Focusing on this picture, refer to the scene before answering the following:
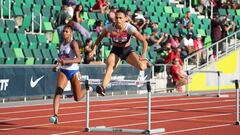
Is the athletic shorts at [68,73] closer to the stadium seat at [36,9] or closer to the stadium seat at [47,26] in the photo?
the stadium seat at [47,26]

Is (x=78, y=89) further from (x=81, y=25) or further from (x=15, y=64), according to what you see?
(x=81, y=25)

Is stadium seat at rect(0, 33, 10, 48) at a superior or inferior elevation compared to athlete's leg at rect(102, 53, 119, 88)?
superior

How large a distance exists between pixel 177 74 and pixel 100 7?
13.1 feet

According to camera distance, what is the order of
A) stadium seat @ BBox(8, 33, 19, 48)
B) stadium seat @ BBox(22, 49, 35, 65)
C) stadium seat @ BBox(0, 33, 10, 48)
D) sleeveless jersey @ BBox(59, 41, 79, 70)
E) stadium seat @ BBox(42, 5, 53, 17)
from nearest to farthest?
sleeveless jersey @ BBox(59, 41, 79, 70) < stadium seat @ BBox(0, 33, 10, 48) < stadium seat @ BBox(22, 49, 35, 65) < stadium seat @ BBox(8, 33, 19, 48) < stadium seat @ BBox(42, 5, 53, 17)

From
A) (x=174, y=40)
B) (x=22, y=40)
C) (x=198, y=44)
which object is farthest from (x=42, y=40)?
(x=198, y=44)

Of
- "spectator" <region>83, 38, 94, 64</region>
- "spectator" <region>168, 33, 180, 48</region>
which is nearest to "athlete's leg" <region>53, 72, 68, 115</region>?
"spectator" <region>83, 38, 94, 64</region>

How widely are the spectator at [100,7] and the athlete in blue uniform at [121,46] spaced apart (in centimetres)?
1415

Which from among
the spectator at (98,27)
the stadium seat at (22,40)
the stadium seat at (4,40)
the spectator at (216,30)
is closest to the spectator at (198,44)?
the spectator at (216,30)

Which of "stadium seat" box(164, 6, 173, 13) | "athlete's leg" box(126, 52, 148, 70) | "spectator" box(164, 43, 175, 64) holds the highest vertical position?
"stadium seat" box(164, 6, 173, 13)

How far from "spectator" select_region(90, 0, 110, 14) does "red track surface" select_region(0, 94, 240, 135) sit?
19.4ft

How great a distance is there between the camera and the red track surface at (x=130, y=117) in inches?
548

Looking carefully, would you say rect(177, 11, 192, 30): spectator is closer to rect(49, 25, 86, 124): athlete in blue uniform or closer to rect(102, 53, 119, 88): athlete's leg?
rect(49, 25, 86, 124): athlete in blue uniform

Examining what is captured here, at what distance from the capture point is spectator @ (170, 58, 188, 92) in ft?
87.3

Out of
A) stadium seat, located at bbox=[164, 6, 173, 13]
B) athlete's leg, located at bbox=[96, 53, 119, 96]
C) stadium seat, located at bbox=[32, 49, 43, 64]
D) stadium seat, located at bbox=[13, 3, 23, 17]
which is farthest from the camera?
stadium seat, located at bbox=[164, 6, 173, 13]
